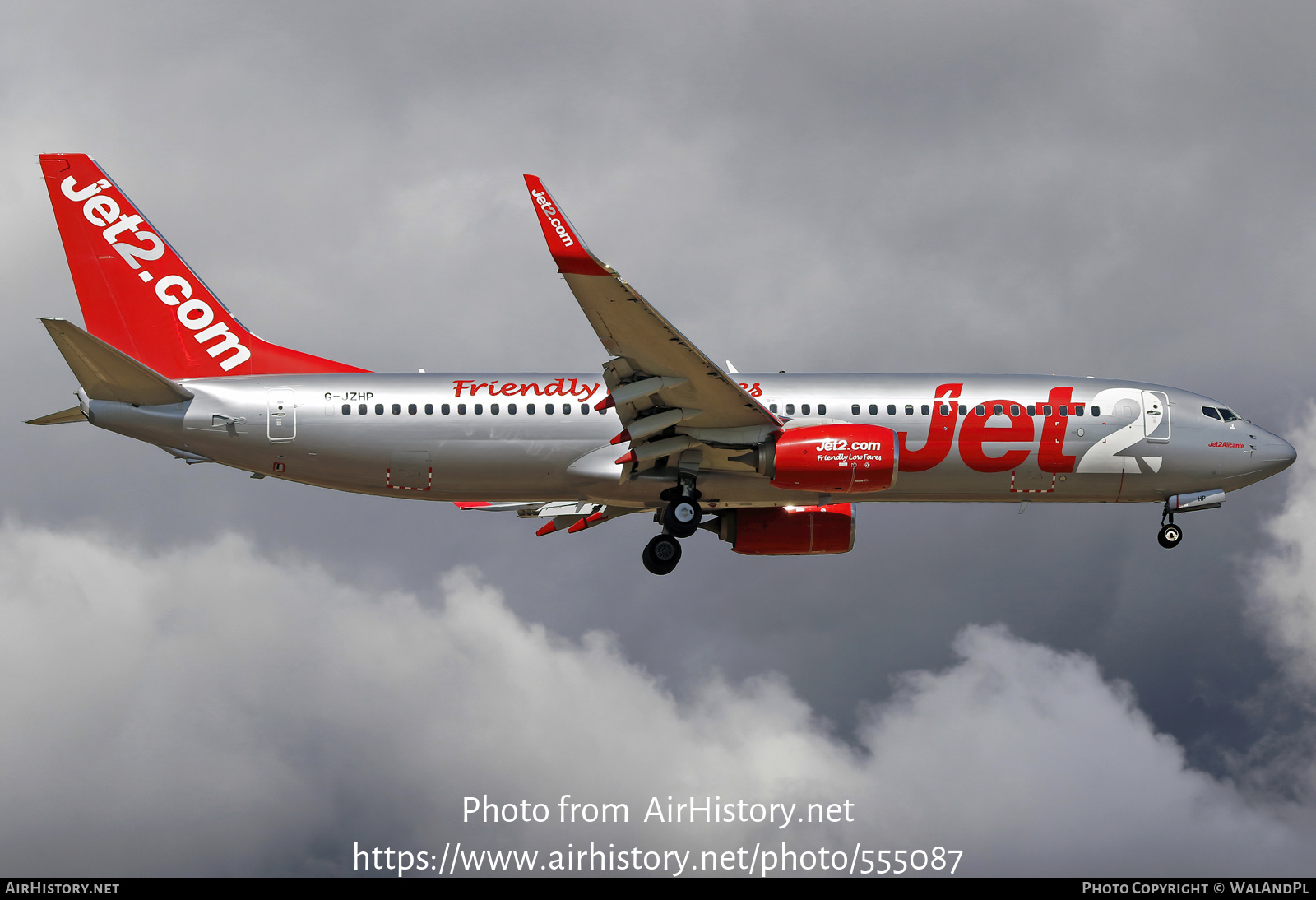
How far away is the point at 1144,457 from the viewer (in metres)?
36.8

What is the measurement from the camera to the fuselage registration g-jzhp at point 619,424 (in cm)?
3372

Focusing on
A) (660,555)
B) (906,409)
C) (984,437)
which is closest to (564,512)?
(660,555)

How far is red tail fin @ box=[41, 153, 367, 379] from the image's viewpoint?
3756cm

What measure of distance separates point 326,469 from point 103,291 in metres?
9.02

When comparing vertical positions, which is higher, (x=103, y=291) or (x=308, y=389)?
(x=103, y=291)

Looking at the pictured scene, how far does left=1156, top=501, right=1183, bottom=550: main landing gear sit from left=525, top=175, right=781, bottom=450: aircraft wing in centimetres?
1189

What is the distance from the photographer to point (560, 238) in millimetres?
28031

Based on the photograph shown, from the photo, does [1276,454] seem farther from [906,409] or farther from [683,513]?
[683,513]

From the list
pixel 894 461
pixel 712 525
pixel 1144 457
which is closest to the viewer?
pixel 894 461

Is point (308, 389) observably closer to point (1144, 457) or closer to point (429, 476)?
point (429, 476)

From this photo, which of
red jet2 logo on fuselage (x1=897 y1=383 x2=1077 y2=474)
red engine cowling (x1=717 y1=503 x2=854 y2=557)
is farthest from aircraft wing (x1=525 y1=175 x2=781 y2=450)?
red engine cowling (x1=717 y1=503 x2=854 y2=557)

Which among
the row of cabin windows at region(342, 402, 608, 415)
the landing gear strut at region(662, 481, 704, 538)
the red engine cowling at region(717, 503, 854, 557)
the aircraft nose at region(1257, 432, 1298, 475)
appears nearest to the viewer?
the row of cabin windows at region(342, 402, 608, 415)

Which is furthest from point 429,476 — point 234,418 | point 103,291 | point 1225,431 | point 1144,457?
point 1225,431

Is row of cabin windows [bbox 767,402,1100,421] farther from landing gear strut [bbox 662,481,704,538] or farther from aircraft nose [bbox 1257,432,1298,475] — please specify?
aircraft nose [bbox 1257,432,1298,475]
